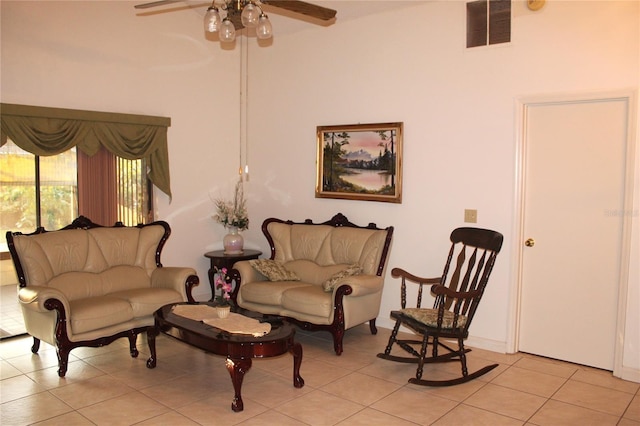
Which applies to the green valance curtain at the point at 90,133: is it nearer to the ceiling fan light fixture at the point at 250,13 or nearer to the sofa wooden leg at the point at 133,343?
the sofa wooden leg at the point at 133,343

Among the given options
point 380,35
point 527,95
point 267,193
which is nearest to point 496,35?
point 527,95

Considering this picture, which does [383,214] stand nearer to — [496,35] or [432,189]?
[432,189]

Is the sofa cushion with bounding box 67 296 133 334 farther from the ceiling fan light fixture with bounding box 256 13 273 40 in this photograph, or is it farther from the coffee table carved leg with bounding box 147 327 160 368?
the ceiling fan light fixture with bounding box 256 13 273 40

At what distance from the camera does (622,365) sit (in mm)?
4098

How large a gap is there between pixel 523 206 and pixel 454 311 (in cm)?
123

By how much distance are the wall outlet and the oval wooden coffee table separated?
6.63ft

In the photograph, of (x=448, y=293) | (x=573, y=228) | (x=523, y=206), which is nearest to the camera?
(x=448, y=293)

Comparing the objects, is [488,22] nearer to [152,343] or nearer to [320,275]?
[320,275]

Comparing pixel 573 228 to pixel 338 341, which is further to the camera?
pixel 338 341

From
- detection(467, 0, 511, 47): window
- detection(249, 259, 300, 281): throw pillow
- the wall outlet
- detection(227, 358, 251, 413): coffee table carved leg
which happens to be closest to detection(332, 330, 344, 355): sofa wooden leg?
detection(249, 259, 300, 281): throw pillow

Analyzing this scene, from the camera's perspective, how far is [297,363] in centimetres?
385

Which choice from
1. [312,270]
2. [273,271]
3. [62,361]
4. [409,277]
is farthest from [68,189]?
[409,277]

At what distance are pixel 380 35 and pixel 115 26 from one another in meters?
2.70

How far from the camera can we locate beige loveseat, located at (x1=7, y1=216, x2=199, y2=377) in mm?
4078
